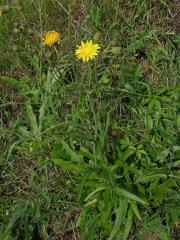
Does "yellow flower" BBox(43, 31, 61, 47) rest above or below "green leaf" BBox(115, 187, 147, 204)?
above

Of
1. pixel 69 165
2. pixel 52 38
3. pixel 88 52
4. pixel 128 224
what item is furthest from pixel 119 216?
pixel 52 38

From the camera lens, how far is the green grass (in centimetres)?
231

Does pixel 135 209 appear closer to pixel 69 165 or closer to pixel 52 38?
pixel 69 165

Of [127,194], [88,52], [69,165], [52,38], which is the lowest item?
[127,194]

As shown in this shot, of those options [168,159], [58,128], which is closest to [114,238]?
[168,159]

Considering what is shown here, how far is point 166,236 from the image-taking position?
2225mm

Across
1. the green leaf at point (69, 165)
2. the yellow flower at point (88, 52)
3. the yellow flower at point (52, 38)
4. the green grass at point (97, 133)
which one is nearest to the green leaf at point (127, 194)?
the green grass at point (97, 133)

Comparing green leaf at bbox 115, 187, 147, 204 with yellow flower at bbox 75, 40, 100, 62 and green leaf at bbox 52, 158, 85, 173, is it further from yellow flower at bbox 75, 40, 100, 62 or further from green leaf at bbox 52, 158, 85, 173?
yellow flower at bbox 75, 40, 100, 62

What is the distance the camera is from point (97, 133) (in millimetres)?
2398

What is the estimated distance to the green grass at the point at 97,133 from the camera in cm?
231

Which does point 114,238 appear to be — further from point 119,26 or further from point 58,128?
point 119,26

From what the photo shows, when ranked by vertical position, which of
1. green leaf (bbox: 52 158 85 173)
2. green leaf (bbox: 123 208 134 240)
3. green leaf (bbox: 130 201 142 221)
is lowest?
green leaf (bbox: 123 208 134 240)

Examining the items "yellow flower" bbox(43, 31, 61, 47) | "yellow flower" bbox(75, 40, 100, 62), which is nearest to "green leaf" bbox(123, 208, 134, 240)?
"yellow flower" bbox(75, 40, 100, 62)

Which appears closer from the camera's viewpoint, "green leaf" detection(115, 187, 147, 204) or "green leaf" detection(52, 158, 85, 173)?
"green leaf" detection(115, 187, 147, 204)
